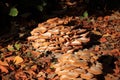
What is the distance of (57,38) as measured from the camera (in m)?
5.20

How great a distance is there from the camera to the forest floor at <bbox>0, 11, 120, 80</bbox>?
445 centimetres

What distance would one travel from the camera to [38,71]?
465cm

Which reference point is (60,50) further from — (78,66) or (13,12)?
(13,12)

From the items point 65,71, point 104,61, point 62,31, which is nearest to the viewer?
point 65,71

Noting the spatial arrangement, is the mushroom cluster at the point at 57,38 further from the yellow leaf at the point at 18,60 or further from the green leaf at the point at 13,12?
the green leaf at the point at 13,12

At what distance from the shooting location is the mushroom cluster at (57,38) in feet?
16.5

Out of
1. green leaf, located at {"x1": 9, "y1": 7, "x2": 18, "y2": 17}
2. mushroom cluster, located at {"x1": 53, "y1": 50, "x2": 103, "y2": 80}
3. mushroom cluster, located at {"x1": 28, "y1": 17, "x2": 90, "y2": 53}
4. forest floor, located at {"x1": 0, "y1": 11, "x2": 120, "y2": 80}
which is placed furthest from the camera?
green leaf, located at {"x1": 9, "y1": 7, "x2": 18, "y2": 17}

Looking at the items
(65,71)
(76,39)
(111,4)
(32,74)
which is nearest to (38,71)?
(32,74)

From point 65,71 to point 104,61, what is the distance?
0.93 meters

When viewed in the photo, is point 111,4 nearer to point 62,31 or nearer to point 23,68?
point 62,31

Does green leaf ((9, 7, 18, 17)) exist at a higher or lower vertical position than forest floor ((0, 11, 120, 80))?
higher

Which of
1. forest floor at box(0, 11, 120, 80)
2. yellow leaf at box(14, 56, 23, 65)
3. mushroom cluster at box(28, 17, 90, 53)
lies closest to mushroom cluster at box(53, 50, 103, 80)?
forest floor at box(0, 11, 120, 80)

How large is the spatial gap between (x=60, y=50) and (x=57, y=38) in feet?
0.91

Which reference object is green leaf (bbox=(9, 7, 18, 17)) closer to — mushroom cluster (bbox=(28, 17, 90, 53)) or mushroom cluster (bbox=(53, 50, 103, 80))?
mushroom cluster (bbox=(28, 17, 90, 53))
